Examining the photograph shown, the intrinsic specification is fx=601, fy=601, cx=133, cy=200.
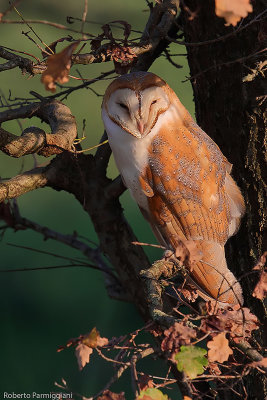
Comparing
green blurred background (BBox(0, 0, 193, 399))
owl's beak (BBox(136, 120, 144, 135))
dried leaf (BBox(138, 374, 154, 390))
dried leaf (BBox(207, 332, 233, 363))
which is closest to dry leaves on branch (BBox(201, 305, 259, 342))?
dried leaf (BBox(207, 332, 233, 363))

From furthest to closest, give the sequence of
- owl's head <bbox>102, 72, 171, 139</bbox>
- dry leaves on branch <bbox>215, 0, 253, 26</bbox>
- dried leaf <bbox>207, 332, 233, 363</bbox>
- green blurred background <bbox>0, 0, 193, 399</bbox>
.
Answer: green blurred background <bbox>0, 0, 193, 399</bbox> < owl's head <bbox>102, 72, 171, 139</bbox> < dried leaf <bbox>207, 332, 233, 363</bbox> < dry leaves on branch <bbox>215, 0, 253, 26</bbox>

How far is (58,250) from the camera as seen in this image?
2818mm

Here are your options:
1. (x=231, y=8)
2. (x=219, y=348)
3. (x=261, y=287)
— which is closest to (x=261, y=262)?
(x=261, y=287)

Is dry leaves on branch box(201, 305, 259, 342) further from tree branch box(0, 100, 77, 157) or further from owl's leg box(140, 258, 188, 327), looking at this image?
tree branch box(0, 100, 77, 157)

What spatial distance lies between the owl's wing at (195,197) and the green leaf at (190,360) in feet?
1.71

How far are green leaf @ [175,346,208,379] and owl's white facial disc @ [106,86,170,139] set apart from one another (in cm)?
58

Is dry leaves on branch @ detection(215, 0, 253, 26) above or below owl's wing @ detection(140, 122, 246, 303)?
above

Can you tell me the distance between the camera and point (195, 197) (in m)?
1.41

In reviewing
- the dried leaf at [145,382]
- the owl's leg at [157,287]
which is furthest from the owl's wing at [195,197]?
the dried leaf at [145,382]

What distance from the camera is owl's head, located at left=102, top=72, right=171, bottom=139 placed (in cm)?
128

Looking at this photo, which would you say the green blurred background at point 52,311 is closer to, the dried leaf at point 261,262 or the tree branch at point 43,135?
the tree branch at point 43,135

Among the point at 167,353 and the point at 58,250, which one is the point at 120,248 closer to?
the point at 167,353

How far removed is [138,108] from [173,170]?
0.18 m

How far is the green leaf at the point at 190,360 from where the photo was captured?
0.84 metres
